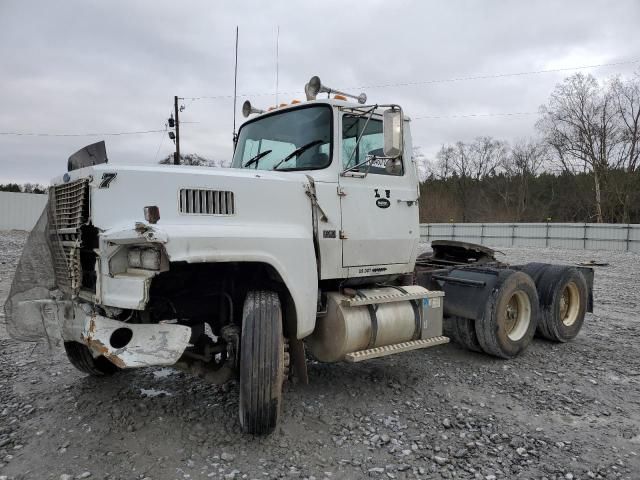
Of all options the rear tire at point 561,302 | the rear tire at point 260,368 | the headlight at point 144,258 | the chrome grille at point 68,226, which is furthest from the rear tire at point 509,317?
the chrome grille at point 68,226

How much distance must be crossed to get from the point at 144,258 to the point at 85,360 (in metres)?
1.98

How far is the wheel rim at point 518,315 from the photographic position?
5734 mm

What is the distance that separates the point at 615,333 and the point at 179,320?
20.0 ft

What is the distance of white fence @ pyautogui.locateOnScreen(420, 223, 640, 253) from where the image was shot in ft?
74.9

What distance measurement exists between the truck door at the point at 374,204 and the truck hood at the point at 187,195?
63 centimetres

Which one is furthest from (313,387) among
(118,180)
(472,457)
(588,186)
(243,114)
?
(588,186)

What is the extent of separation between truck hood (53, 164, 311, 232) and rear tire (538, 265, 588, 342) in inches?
161

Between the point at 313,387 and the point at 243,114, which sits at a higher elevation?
the point at 243,114

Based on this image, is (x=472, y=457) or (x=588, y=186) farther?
(x=588, y=186)

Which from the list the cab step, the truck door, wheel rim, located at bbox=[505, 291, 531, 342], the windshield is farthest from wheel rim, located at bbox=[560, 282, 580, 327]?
the windshield

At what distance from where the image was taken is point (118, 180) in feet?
10.5

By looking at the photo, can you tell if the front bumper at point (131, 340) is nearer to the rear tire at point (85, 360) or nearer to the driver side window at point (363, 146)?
the rear tire at point (85, 360)

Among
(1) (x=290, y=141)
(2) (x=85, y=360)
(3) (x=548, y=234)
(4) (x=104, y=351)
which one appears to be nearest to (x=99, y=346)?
(4) (x=104, y=351)

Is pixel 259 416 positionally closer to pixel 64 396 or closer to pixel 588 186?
pixel 64 396
